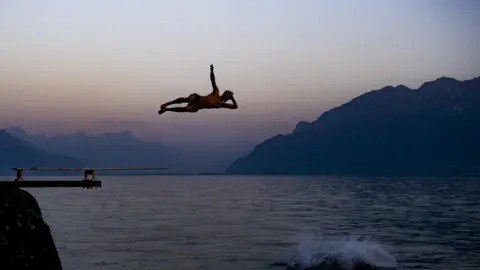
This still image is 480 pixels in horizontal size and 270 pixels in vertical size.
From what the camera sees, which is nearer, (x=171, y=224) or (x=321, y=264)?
(x=321, y=264)

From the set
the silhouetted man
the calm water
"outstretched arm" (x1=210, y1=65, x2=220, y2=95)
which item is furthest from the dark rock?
the calm water

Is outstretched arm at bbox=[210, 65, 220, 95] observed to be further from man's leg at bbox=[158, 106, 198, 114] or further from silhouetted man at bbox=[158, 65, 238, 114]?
man's leg at bbox=[158, 106, 198, 114]

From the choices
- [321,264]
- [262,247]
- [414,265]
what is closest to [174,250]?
[262,247]

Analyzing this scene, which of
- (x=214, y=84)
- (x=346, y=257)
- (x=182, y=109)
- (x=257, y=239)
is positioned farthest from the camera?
(x=257, y=239)

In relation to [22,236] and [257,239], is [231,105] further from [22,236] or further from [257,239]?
[257,239]

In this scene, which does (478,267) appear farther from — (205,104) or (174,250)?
(205,104)

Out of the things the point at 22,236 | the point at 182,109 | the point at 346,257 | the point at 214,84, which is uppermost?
the point at 214,84

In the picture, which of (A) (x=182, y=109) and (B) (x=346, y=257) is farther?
(B) (x=346, y=257)

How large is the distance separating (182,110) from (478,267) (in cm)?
2893

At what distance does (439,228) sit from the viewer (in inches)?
2689

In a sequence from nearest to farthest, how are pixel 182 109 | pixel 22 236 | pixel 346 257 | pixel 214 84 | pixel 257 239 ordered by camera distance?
pixel 22 236
pixel 214 84
pixel 182 109
pixel 346 257
pixel 257 239

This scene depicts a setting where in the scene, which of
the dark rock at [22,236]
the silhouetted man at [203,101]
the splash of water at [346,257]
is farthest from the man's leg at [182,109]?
the splash of water at [346,257]

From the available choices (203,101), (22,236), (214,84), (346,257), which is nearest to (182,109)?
(203,101)

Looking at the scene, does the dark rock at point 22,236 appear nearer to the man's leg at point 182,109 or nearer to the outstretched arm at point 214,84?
the man's leg at point 182,109
